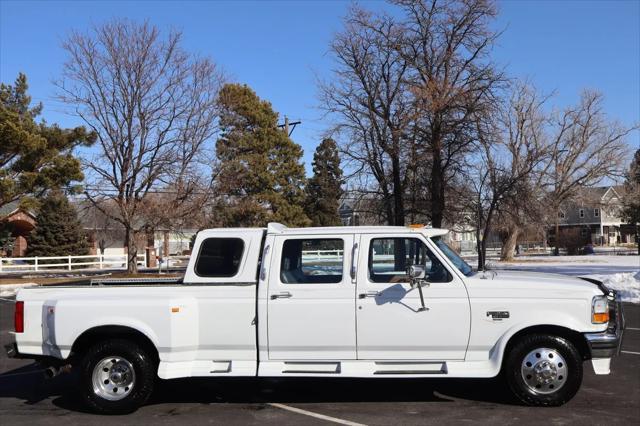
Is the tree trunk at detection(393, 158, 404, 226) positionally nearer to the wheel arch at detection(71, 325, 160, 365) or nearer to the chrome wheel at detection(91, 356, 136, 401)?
the wheel arch at detection(71, 325, 160, 365)

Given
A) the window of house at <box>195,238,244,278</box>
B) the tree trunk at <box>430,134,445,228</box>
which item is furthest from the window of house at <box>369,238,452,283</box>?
the tree trunk at <box>430,134,445,228</box>

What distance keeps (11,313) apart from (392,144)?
41.3 ft

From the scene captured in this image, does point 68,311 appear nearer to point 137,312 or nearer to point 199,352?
point 137,312

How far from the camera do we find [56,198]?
27781mm

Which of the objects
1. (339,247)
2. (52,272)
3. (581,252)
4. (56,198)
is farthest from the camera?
(581,252)

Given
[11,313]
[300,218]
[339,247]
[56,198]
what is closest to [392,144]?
[11,313]

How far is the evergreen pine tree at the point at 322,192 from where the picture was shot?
49312 mm

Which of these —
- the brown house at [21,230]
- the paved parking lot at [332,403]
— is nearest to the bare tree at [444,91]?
the paved parking lot at [332,403]

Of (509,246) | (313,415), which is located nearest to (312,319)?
(313,415)

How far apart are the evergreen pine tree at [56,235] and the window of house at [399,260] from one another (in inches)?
1669

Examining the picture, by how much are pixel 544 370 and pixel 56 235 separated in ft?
147

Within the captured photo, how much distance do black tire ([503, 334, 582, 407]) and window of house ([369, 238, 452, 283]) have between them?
40.6 inches

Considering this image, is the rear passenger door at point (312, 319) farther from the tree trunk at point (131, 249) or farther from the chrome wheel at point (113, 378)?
the tree trunk at point (131, 249)

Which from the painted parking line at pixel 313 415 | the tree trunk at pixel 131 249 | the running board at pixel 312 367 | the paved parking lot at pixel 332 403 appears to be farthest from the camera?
the tree trunk at pixel 131 249
